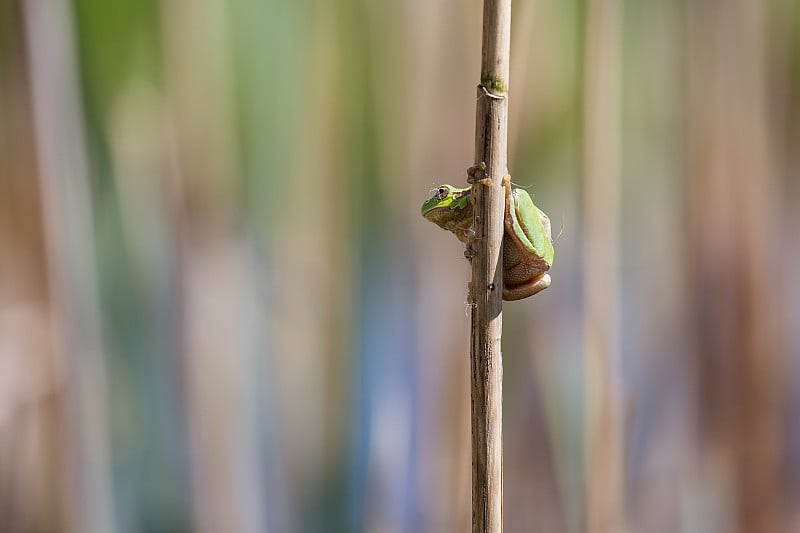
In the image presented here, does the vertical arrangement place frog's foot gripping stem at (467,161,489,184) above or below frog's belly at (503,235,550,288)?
above

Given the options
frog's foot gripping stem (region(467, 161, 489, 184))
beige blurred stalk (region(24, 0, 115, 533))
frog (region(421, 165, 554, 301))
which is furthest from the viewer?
beige blurred stalk (region(24, 0, 115, 533))

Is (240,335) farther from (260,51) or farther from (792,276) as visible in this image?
(792,276)

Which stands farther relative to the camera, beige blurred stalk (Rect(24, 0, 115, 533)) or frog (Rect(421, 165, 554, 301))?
beige blurred stalk (Rect(24, 0, 115, 533))

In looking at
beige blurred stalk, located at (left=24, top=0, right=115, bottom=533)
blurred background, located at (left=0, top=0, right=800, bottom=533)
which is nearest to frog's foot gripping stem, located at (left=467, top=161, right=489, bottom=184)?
blurred background, located at (left=0, top=0, right=800, bottom=533)

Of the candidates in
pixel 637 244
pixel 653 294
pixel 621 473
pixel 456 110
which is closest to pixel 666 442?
pixel 621 473

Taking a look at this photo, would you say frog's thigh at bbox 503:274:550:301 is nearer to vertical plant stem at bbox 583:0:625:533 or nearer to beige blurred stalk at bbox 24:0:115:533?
vertical plant stem at bbox 583:0:625:533

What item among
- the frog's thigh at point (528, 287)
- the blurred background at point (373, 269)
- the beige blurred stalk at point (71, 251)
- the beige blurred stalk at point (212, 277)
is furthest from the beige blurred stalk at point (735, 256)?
the beige blurred stalk at point (71, 251)
